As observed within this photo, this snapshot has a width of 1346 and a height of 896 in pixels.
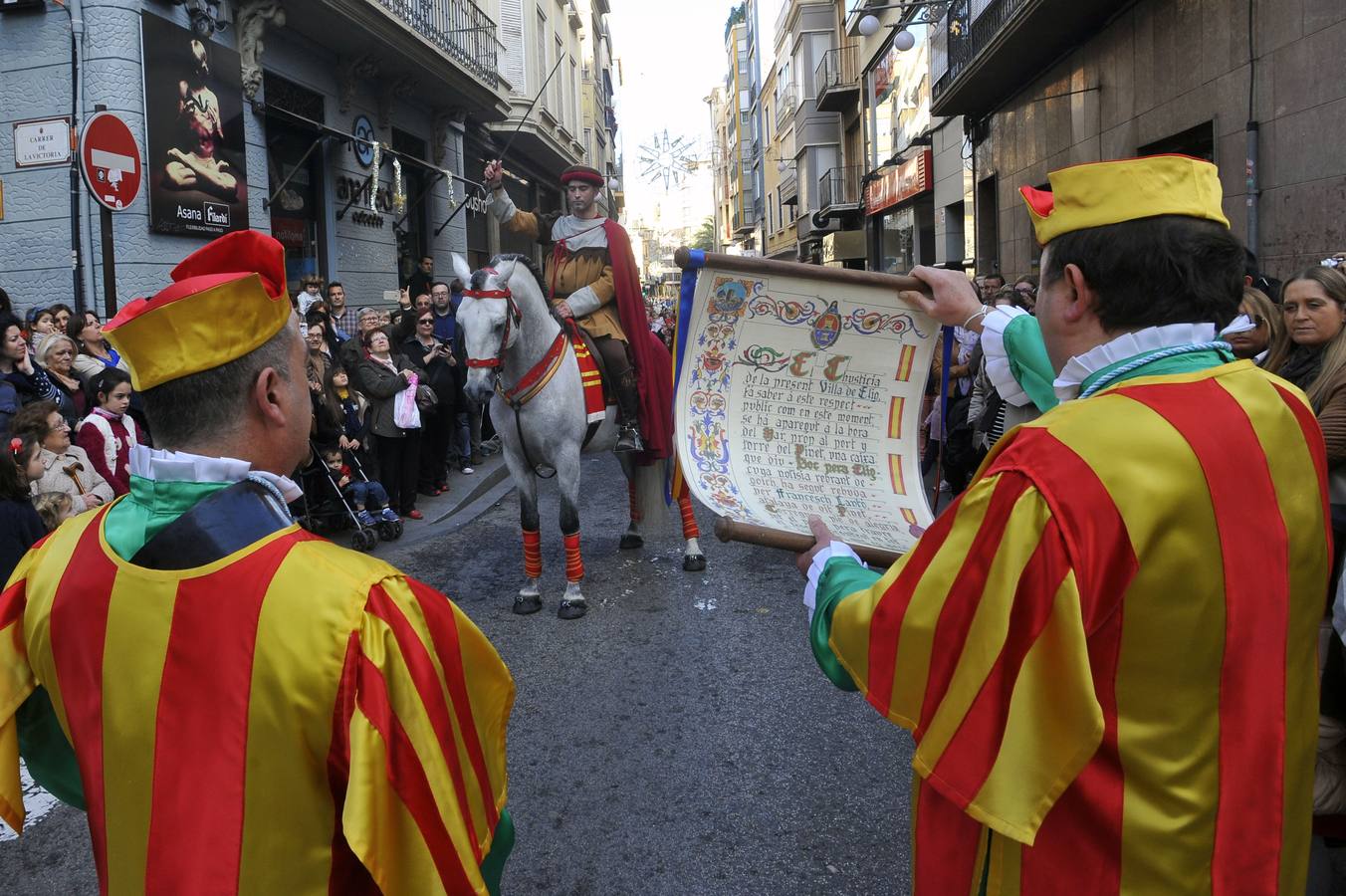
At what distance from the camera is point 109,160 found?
6.19 meters

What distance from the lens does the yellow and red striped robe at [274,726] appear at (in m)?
1.35

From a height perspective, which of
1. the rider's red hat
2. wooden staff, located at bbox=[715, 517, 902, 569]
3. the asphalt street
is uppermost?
the rider's red hat

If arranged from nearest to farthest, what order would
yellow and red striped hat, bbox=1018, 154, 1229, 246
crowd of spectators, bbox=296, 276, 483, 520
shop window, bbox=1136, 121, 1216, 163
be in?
1. yellow and red striped hat, bbox=1018, 154, 1229, 246
2. crowd of spectators, bbox=296, 276, 483, 520
3. shop window, bbox=1136, 121, 1216, 163

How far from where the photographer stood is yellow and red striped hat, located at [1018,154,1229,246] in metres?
1.57

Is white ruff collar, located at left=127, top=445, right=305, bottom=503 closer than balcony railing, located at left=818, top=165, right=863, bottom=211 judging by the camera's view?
Yes

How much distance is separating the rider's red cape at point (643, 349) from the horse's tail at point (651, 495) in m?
0.11

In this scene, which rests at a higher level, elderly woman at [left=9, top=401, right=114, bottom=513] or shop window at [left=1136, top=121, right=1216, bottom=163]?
shop window at [left=1136, top=121, right=1216, bottom=163]

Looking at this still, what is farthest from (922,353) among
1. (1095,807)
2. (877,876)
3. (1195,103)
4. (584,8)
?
(584,8)

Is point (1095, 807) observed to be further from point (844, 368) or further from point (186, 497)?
point (186, 497)

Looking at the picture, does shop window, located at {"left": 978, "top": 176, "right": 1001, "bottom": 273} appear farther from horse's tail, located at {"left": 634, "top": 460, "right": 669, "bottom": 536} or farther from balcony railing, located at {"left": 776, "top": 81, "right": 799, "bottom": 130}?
balcony railing, located at {"left": 776, "top": 81, "right": 799, "bottom": 130}

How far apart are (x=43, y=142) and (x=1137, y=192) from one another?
8.30 m

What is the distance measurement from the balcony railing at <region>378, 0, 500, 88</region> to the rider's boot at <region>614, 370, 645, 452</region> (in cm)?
836

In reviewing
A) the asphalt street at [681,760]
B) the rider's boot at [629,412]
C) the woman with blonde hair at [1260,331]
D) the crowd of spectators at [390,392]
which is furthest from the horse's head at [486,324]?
the woman with blonde hair at [1260,331]

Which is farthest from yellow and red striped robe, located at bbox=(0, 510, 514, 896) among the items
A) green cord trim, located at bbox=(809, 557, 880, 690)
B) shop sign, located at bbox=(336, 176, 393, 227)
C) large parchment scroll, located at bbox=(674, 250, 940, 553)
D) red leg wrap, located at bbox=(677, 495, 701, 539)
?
shop sign, located at bbox=(336, 176, 393, 227)
